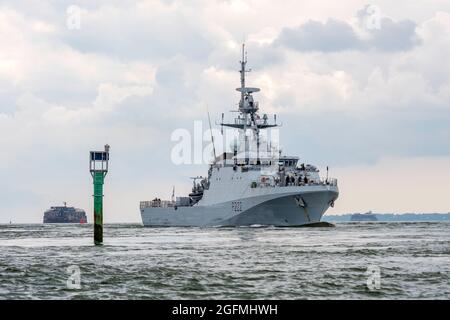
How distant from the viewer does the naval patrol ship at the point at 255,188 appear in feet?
298

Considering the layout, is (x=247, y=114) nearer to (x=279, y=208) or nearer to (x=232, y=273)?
(x=279, y=208)

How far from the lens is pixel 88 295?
95.9 ft

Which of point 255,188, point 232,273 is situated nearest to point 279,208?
point 255,188

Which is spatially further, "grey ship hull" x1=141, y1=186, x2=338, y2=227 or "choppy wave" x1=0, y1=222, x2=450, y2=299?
"grey ship hull" x1=141, y1=186, x2=338, y2=227

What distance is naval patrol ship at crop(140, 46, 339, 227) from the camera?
90.7 metres

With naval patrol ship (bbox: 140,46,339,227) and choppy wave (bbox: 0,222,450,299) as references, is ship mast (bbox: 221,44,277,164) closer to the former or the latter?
naval patrol ship (bbox: 140,46,339,227)

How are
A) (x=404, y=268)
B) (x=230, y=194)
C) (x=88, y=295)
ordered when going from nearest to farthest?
(x=88, y=295) → (x=404, y=268) → (x=230, y=194)

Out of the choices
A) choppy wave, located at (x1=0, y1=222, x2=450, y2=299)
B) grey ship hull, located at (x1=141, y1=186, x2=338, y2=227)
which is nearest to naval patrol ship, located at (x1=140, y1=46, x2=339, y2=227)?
grey ship hull, located at (x1=141, y1=186, x2=338, y2=227)

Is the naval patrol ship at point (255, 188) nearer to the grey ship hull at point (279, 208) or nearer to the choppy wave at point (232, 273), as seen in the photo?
the grey ship hull at point (279, 208)

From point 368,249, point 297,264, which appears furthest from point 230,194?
point 297,264

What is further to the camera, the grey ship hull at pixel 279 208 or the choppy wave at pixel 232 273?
the grey ship hull at pixel 279 208

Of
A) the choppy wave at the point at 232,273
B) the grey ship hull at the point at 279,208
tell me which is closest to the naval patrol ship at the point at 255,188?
the grey ship hull at the point at 279,208

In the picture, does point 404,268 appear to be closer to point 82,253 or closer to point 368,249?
point 368,249

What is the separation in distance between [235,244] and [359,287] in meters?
29.3
